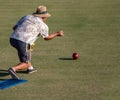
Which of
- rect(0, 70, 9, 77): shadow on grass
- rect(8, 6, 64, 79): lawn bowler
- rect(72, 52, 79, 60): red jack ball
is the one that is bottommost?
rect(0, 70, 9, 77): shadow on grass

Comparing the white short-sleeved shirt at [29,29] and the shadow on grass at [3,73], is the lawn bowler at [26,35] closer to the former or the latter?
the white short-sleeved shirt at [29,29]

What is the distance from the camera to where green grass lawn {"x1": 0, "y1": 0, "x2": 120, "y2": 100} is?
10.5 m

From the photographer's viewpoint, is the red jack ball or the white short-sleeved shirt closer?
the white short-sleeved shirt

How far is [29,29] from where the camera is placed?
1149 cm

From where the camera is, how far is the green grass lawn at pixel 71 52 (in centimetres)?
1048

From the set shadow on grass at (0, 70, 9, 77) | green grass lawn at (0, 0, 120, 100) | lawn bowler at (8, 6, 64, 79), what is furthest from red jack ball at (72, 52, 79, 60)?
shadow on grass at (0, 70, 9, 77)

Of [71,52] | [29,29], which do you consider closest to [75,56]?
[71,52]

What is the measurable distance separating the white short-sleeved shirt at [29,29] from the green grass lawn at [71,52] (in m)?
0.96

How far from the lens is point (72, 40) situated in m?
14.6

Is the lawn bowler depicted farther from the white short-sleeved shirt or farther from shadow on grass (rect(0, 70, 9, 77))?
shadow on grass (rect(0, 70, 9, 77))

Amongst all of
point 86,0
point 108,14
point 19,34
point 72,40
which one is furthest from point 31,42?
point 86,0

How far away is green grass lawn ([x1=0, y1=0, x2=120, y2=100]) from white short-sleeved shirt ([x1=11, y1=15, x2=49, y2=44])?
96cm

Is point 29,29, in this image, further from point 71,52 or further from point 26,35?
point 71,52

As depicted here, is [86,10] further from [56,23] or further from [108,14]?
[56,23]
